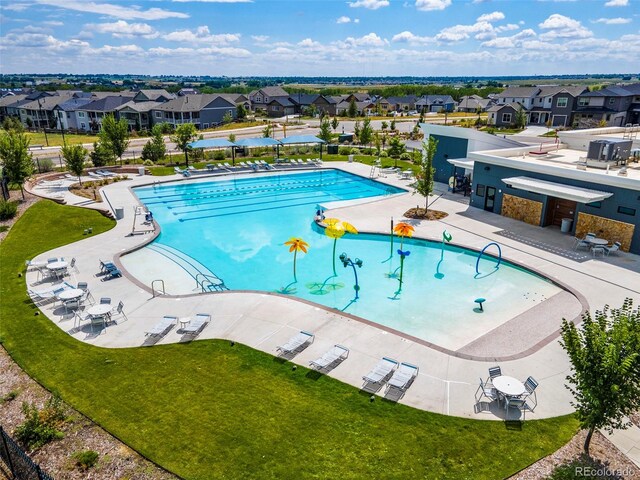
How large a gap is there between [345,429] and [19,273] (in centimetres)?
1754

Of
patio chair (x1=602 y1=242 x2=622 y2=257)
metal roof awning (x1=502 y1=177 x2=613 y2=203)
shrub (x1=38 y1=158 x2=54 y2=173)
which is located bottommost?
patio chair (x1=602 y1=242 x2=622 y2=257)

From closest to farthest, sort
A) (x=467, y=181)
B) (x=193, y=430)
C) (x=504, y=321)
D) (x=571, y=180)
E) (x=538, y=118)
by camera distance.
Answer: (x=193, y=430)
(x=504, y=321)
(x=571, y=180)
(x=467, y=181)
(x=538, y=118)

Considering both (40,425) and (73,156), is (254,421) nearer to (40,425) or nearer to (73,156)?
(40,425)

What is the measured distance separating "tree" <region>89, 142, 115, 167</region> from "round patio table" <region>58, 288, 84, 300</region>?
94.3 ft

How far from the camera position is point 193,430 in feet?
37.4

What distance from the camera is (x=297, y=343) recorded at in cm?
1479

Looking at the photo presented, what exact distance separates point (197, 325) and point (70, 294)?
5652mm

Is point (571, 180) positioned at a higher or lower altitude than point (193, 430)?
higher

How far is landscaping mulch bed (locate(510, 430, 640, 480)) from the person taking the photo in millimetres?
10078

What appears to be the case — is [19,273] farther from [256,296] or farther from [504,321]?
[504,321]

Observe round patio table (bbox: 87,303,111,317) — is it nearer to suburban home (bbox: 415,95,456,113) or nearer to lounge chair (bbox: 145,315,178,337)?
lounge chair (bbox: 145,315,178,337)

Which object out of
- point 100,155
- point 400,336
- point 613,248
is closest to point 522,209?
point 613,248

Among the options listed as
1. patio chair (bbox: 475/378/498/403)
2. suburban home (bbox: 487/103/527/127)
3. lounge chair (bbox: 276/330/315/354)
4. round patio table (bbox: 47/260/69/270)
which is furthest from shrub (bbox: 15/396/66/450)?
suburban home (bbox: 487/103/527/127)


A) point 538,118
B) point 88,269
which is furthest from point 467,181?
point 538,118
